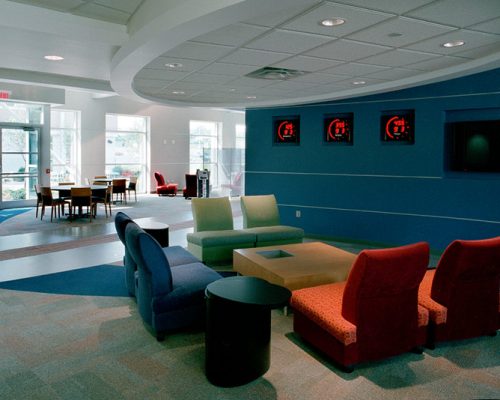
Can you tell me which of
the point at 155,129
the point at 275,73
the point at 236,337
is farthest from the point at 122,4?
the point at 155,129

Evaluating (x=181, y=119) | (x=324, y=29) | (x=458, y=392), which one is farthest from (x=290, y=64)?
(x=181, y=119)

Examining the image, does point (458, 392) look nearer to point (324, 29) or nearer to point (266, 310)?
point (266, 310)

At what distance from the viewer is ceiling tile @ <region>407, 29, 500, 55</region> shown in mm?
4590

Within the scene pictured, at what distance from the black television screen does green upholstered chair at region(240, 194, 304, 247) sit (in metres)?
2.82

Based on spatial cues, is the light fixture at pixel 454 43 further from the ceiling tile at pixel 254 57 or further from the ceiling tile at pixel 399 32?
the ceiling tile at pixel 254 57

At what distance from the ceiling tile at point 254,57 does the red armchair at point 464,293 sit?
3.05 metres

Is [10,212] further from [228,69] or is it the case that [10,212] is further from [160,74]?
[228,69]

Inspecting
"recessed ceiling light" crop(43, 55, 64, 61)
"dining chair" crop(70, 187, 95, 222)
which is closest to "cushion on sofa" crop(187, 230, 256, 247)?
"recessed ceiling light" crop(43, 55, 64, 61)

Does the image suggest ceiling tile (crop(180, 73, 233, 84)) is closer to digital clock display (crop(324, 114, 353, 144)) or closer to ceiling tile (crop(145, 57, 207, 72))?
ceiling tile (crop(145, 57, 207, 72))

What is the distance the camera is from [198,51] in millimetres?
5211

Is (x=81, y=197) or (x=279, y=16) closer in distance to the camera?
(x=279, y=16)

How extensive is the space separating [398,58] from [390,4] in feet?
6.91

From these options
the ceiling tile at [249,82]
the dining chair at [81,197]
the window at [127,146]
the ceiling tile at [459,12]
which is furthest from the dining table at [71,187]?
the ceiling tile at [459,12]

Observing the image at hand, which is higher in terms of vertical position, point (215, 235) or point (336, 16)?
point (336, 16)
